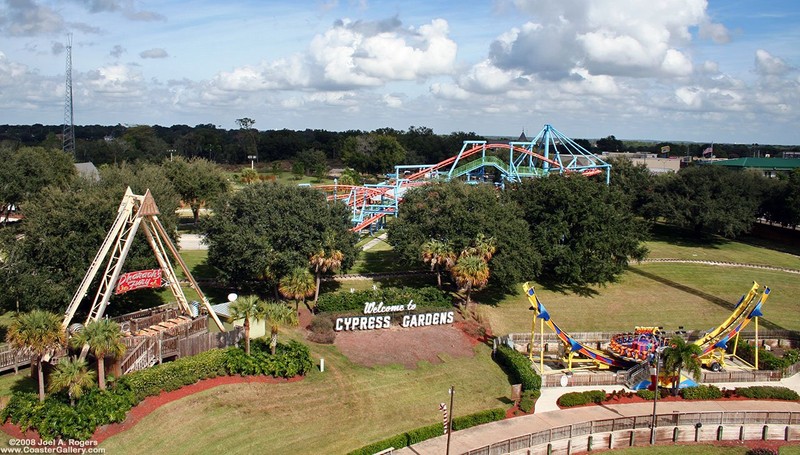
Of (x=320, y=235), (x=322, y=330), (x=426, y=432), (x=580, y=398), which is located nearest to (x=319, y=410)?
(x=426, y=432)

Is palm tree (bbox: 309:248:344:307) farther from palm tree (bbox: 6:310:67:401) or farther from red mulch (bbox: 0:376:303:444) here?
palm tree (bbox: 6:310:67:401)

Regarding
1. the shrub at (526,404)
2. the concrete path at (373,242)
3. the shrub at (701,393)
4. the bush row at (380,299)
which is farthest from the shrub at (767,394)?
the concrete path at (373,242)

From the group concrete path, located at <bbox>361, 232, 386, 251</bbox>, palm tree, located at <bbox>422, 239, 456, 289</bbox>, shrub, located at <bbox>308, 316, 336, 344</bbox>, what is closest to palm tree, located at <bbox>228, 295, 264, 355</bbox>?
shrub, located at <bbox>308, 316, 336, 344</bbox>

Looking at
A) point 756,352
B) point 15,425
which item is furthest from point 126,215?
point 756,352

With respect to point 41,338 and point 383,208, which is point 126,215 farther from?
point 383,208

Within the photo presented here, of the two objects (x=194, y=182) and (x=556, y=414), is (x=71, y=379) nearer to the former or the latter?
(x=556, y=414)
